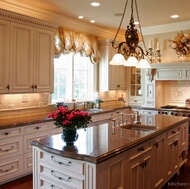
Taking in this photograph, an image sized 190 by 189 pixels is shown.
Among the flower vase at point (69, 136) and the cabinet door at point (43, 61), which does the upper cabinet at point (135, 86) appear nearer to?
the cabinet door at point (43, 61)

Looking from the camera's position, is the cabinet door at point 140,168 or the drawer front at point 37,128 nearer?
the cabinet door at point 140,168

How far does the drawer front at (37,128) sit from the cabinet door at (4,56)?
2.29ft

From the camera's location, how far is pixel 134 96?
22.7 feet

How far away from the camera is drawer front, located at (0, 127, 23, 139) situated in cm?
349

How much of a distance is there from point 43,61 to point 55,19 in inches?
45.4

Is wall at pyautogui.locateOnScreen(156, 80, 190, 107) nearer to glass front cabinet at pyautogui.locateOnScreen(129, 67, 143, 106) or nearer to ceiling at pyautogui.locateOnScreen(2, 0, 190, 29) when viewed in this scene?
glass front cabinet at pyautogui.locateOnScreen(129, 67, 143, 106)

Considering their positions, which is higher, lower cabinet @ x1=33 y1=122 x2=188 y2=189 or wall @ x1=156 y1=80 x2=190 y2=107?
wall @ x1=156 y1=80 x2=190 y2=107

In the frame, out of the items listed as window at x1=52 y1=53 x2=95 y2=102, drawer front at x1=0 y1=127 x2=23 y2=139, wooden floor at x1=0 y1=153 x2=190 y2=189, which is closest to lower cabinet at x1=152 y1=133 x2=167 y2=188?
wooden floor at x1=0 y1=153 x2=190 y2=189

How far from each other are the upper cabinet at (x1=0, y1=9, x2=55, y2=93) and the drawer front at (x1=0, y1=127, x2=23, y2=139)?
0.63 m

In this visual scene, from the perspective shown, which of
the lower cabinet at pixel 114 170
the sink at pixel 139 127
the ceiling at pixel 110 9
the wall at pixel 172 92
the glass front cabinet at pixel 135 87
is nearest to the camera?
the lower cabinet at pixel 114 170

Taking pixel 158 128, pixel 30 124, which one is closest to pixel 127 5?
pixel 158 128

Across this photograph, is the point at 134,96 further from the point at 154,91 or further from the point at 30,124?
the point at 30,124

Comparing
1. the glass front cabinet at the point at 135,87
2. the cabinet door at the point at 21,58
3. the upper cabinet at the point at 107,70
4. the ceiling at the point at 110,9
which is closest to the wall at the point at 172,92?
the glass front cabinet at the point at 135,87

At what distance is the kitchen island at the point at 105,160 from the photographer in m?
2.06
